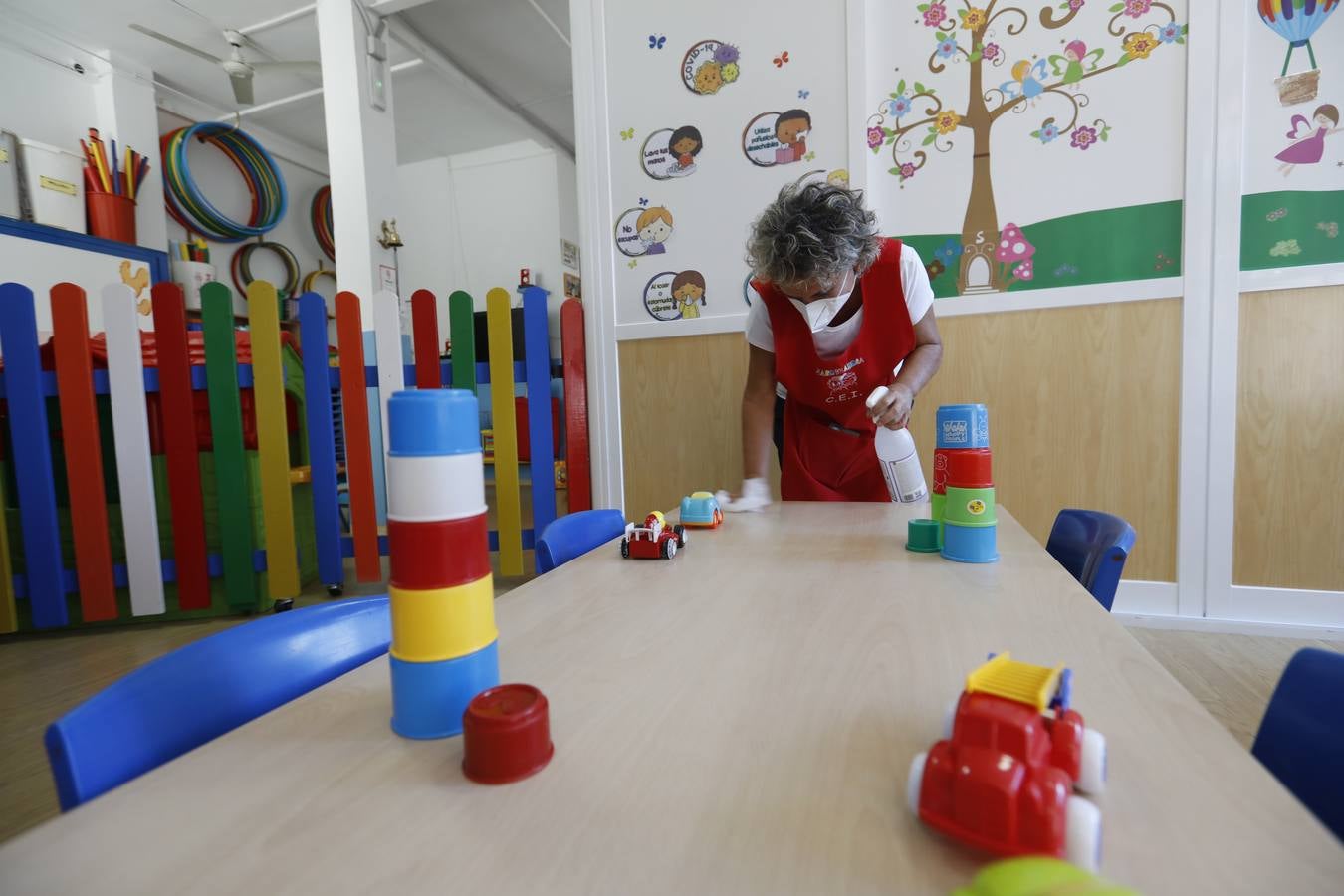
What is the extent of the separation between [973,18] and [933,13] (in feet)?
0.40

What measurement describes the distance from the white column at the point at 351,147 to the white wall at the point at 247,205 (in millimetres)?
2284

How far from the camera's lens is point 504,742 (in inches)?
14.3

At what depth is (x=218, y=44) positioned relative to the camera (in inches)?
146

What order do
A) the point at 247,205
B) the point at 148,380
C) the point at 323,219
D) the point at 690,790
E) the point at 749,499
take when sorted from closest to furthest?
the point at 690,790 → the point at 749,499 → the point at 148,380 → the point at 247,205 → the point at 323,219

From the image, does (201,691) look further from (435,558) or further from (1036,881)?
(1036,881)

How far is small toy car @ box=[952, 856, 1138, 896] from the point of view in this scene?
219mm

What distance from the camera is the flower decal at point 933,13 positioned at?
1961mm

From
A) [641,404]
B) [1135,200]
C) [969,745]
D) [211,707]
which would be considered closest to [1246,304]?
[1135,200]

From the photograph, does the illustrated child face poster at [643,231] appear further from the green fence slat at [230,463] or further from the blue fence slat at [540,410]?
the green fence slat at [230,463]

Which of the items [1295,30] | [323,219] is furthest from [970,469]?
[323,219]

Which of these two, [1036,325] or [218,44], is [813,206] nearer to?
[1036,325]

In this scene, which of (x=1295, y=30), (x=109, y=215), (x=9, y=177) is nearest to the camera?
(x=1295, y=30)

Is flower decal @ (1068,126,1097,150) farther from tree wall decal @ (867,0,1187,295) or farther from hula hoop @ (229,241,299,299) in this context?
hula hoop @ (229,241,299,299)

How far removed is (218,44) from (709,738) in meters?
5.06
